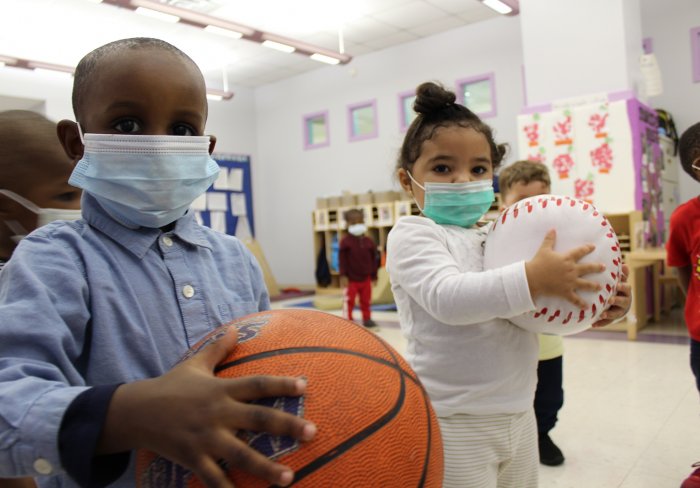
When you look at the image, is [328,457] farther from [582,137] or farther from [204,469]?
[582,137]

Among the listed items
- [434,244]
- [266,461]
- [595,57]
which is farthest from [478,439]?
[595,57]

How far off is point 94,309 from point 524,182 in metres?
1.98

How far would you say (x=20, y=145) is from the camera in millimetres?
1503

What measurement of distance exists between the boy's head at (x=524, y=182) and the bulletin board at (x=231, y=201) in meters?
7.94

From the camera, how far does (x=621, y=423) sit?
2.70 m

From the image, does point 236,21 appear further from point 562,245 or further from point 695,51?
point 562,245

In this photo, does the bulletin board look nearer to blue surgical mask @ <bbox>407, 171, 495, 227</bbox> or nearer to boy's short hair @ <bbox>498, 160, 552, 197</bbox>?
boy's short hair @ <bbox>498, 160, 552, 197</bbox>

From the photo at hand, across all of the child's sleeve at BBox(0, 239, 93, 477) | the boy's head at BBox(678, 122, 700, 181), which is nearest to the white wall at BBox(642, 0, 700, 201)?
the boy's head at BBox(678, 122, 700, 181)

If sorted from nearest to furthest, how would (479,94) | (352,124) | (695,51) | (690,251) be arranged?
(690,251) → (695,51) → (479,94) → (352,124)

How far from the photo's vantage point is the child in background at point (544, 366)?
87.0 inches

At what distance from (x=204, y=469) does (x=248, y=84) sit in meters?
10.4

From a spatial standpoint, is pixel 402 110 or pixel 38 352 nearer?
pixel 38 352

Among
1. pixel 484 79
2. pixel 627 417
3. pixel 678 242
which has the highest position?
pixel 484 79

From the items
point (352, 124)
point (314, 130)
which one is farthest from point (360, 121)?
point (314, 130)
